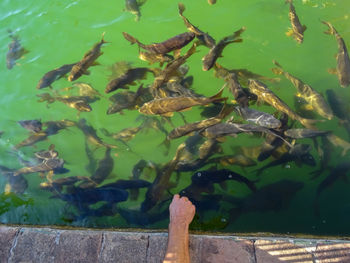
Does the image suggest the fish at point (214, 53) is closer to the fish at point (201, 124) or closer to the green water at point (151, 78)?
the green water at point (151, 78)

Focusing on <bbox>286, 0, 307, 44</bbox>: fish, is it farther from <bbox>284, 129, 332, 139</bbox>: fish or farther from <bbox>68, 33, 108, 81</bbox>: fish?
<bbox>68, 33, 108, 81</bbox>: fish

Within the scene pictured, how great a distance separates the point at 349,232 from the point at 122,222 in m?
3.46

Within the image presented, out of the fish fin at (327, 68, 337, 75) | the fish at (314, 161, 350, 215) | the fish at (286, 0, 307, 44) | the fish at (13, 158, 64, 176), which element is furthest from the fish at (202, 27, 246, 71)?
the fish at (13, 158, 64, 176)

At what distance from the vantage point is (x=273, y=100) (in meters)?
5.29

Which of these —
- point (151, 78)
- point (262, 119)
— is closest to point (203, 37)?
point (151, 78)

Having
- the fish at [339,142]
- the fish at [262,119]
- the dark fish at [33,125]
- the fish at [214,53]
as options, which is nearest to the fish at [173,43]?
the fish at [214,53]

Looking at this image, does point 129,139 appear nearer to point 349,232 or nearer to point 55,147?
point 55,147

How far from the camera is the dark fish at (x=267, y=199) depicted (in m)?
4.90

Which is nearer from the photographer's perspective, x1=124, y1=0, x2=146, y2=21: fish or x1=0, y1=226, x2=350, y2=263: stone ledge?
x1=0, y1=226, x2=350, y2=263: stone ledge

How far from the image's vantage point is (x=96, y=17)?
24.5 feet

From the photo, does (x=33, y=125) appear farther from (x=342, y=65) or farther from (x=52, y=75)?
(x=342, y=65)

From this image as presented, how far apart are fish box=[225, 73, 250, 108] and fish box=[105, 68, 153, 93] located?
173cm

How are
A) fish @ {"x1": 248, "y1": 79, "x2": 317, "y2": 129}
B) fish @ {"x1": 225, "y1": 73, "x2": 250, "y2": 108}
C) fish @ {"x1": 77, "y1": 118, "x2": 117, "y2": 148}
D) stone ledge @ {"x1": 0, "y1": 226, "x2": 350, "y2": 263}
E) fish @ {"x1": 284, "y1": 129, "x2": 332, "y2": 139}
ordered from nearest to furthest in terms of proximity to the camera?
stone ledge @ {"x1": 0, "y1": 226, "x2": 350, "y2": 263} → fish @ {"x1": 284, "y1": 129, "x2": 332, "y2": 139} → fish @ {"x1": 248, "y1": 79, "x2": 317, "y2": 129} → fish @ {"x1": 225, "y1": 73, "x2": 250, "y2": 108} → fish @ {"x1": 77, "y1": 118, "x2": 117, "y2": 148}

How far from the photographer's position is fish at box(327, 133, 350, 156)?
5.19 metres
